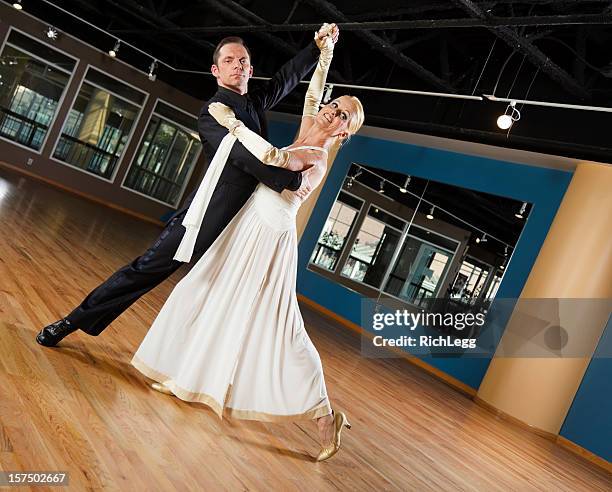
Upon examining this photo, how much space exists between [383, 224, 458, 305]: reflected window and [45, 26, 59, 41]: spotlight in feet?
27.1

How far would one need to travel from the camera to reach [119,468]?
196 centimetres

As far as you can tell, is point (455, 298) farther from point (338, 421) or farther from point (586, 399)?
point (338, 421)

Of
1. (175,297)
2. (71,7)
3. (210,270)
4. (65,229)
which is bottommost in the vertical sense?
(65,229)

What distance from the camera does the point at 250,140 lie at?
7.97 feet

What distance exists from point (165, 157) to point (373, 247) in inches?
284

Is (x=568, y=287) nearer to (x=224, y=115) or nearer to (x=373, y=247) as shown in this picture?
(x=373, y=247)

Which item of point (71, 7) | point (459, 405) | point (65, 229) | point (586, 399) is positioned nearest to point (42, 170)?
point (71, 7)

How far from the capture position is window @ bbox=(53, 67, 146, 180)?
1384 centimetres

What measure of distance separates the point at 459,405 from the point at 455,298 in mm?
2243

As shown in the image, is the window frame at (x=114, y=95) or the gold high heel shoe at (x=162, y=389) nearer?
the gold high heel shoe at (x=162, y=389)

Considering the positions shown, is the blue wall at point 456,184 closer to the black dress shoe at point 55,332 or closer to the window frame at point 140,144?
the window frame at point 140,144

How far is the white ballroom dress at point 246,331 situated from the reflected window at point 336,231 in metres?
7.73

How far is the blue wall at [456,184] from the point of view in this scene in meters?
7.64

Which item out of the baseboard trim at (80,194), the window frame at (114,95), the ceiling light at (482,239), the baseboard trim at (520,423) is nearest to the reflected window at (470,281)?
the ceiling light at (482,239)
